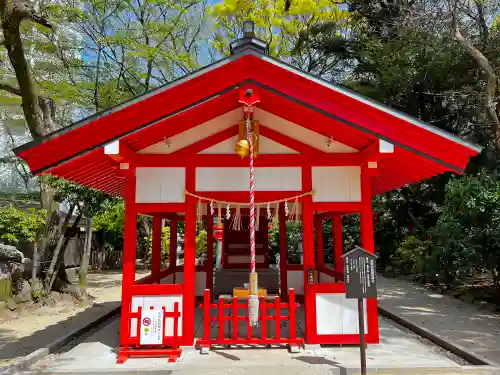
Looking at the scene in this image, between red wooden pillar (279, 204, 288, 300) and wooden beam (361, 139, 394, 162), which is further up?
wooden beam (361, 139, 394, 162)

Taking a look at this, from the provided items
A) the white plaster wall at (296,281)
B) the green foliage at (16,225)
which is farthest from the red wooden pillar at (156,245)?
the green foliage at (16,225)

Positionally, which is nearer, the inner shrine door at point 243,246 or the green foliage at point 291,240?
the inner shrine door at point 243,246

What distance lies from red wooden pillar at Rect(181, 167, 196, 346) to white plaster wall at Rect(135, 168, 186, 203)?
135mm

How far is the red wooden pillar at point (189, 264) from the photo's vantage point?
6.34 metres

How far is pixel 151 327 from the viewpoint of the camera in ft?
19.9

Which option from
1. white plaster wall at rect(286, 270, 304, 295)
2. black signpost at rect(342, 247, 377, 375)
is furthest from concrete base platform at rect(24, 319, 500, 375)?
white plaster wall at rect(286, 270, 304, 295)

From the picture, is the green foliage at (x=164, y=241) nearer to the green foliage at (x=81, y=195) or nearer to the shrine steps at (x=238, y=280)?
the green foliage at (x=81, y=195)

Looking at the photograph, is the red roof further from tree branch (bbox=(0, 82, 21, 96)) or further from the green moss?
the green moss

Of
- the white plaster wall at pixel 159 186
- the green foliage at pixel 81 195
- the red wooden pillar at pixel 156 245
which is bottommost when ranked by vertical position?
the red wooden pillar at pixel 156 245

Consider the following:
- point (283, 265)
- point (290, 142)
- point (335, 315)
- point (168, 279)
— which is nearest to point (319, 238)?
point (283, 265)

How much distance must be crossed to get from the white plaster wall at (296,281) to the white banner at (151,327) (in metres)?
5.66

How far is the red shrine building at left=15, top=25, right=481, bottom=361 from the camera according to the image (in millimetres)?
5766

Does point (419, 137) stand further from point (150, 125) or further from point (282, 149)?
point (150, 125)

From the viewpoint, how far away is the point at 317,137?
6695 millimetres
